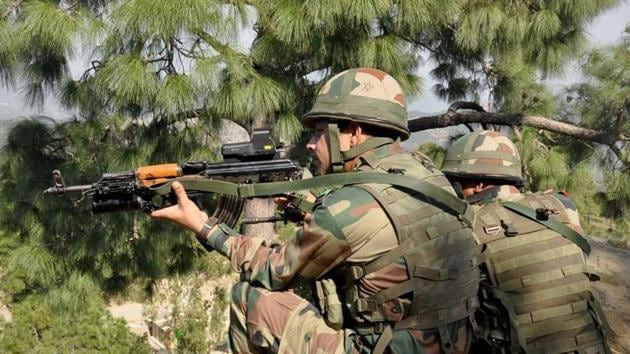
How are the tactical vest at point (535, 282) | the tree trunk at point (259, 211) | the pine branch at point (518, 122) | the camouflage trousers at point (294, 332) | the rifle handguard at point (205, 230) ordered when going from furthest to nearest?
the pine branch at point (518, 122) → the tree trunk at point (259, 211) → the tactical vest at point (535, 282) → the rifle handguard at point (205, 230) → the camouflage trousers at point (294, 332)

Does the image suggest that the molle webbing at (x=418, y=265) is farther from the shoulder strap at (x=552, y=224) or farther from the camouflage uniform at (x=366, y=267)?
the shoulder strap at (x=552, y=224)

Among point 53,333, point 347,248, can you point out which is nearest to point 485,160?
point 347,248

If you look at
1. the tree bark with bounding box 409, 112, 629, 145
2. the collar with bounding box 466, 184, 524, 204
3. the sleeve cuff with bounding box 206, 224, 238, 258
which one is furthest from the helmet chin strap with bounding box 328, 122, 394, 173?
the tree bark with bounding box 409, 112, 629, 145

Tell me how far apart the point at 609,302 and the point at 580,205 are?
2.09 meters

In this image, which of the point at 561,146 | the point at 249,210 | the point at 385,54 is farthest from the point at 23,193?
the point at 561,146

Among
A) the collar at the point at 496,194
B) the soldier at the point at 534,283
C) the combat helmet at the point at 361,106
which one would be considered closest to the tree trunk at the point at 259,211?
the collar at the point at 496,194

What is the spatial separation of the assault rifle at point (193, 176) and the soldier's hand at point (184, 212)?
42 mm

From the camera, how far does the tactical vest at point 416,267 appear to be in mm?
1571

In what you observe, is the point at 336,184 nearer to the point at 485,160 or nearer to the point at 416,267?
the point at 416,267

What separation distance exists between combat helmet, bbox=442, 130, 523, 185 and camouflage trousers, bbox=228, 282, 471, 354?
2.84 ft

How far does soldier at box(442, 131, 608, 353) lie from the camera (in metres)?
2.20

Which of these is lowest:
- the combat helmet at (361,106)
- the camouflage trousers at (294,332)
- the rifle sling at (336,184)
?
the camouflage trousers at (294,332)

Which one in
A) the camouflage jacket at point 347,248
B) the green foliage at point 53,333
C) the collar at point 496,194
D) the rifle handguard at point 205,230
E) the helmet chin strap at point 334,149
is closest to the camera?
the camouflage jacket at point 347,248

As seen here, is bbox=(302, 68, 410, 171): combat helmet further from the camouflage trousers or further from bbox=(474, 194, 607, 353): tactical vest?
bbox=(474, 194, 607, 353): tactical vest
